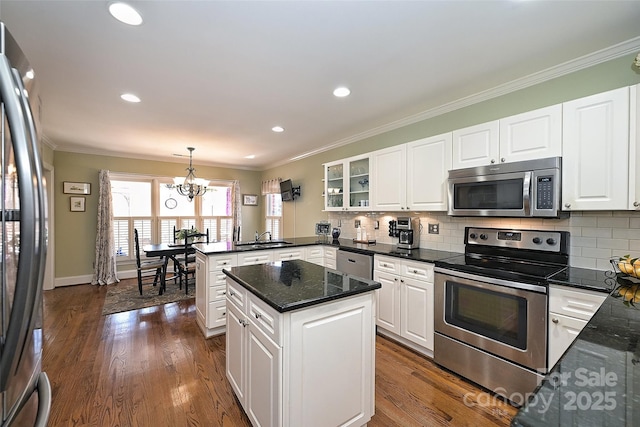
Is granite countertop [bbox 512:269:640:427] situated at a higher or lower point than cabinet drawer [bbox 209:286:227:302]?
higher

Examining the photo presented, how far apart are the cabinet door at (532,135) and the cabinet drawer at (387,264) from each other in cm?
131

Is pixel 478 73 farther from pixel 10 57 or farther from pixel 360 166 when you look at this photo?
pixel 10 57

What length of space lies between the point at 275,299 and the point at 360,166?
108 inches

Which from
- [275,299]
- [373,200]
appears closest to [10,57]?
[275,299]

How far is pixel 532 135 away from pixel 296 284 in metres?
2.15

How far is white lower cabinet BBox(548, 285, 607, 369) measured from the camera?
1.66 m

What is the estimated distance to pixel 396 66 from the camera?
2.27 m

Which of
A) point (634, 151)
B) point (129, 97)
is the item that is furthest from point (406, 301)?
point (129, 97)

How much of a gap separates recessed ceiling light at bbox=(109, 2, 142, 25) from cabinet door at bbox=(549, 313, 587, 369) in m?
3.19

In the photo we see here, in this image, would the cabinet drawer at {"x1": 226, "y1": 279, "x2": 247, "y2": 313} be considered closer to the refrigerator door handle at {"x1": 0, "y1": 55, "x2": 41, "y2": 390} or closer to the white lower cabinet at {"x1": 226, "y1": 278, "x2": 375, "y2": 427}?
the white lower cabinet at {"x1": 226, "y1": 278, "x2": 375, "y2": 427}

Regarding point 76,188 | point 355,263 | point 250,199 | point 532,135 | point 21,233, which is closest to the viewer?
point 21,233

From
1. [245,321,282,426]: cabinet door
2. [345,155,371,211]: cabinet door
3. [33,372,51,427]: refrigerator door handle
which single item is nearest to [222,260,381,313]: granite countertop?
[245,321,282,426]: cabinet door

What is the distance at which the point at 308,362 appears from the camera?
1427 mm

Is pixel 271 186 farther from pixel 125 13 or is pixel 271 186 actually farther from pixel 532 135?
pixel 532 135
